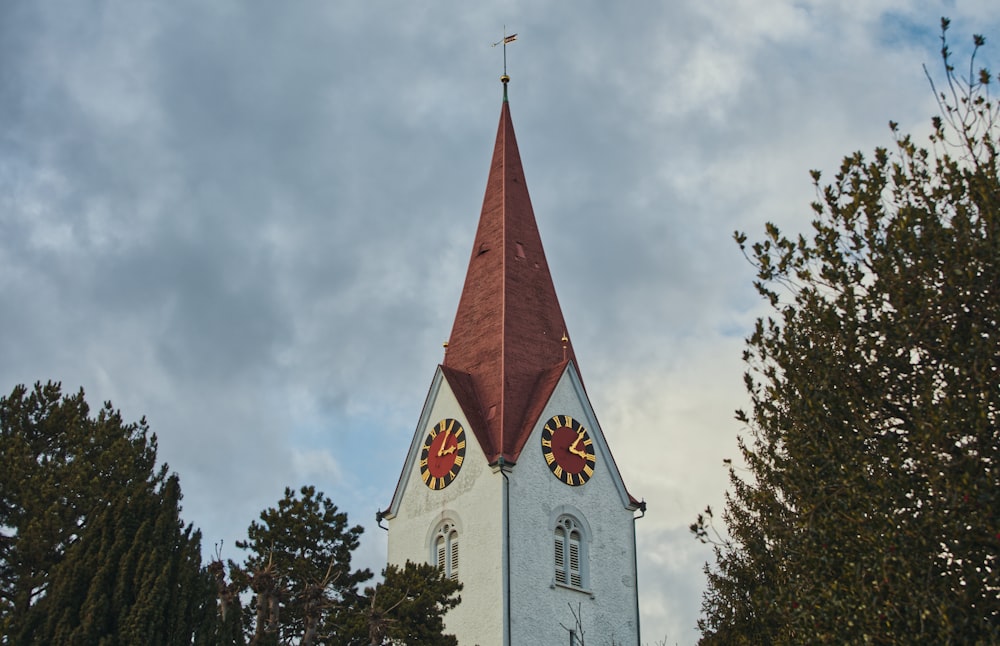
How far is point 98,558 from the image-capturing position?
19.4 metres

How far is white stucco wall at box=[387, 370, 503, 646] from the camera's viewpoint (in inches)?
1281

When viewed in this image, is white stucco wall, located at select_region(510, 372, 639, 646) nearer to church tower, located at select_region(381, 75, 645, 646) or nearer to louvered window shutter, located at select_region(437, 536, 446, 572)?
church tower, located at select_region(381, 75, 645, 646)

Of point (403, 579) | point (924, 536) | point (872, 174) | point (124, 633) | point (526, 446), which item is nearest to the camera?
point (924, 536)

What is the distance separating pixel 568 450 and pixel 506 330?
3.92 meters

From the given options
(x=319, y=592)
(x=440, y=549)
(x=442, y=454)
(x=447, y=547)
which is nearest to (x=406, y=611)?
(x=319, y=592)

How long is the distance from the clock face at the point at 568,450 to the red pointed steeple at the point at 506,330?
31.2 inches

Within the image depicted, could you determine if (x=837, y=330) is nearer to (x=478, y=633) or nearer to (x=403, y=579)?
(x=403, y=579)

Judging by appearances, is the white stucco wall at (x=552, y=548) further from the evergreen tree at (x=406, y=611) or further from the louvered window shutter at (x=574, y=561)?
the evergreen tree at (x=406, y=611)

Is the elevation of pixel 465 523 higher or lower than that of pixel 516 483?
lower

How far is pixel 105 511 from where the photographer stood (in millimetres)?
20375

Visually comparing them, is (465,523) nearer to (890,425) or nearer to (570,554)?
(570,554)

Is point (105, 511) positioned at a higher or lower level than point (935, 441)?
higher

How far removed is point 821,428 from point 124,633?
10.4 metres

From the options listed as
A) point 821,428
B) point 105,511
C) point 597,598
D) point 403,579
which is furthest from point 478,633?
point 821,428
